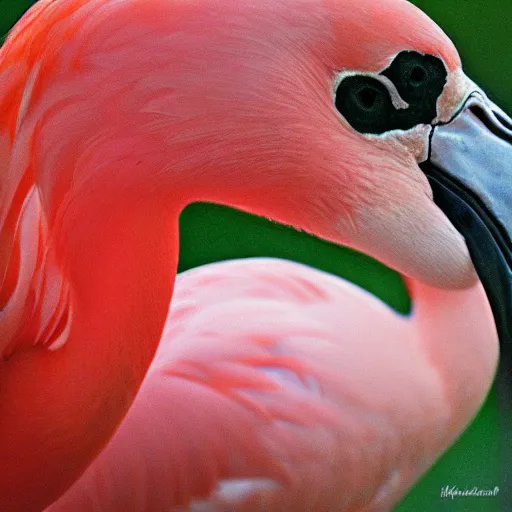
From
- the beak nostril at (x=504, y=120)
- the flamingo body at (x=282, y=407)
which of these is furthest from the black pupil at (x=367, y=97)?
the flamingo body at (x=282, y=407)

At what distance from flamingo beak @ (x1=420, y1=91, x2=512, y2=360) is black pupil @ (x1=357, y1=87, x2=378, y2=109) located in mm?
74

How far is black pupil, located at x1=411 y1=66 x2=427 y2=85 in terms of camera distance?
641 mm

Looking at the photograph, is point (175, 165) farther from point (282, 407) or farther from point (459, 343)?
point (459, 343)

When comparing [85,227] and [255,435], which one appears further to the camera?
[255,435]

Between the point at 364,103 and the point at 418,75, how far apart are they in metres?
0.05

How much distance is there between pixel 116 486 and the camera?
0.98 m

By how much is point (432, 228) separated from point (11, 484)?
16.5 inches

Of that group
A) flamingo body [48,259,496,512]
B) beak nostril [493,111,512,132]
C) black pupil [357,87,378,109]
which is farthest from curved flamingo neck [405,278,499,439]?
black pupil [357,87,378,109]

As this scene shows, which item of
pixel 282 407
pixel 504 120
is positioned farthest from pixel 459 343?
pixel 504 120

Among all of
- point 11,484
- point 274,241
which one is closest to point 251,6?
point 11,484

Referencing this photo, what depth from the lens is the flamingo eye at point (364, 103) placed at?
0.63 meters

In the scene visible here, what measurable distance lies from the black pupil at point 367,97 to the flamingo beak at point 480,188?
0.07m

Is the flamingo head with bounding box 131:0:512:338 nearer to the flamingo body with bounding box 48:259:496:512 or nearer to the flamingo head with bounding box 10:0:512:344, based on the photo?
the flamingo head with bounding box 10:0:512:344

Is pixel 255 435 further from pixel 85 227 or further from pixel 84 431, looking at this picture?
pixel 85 227
